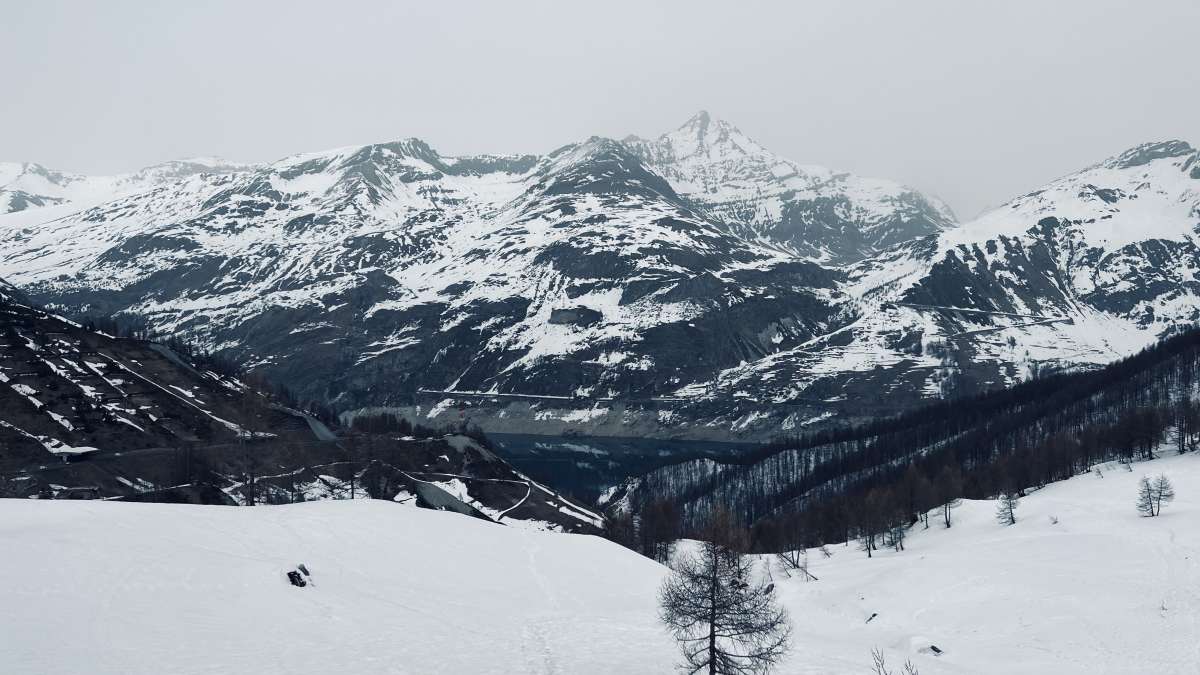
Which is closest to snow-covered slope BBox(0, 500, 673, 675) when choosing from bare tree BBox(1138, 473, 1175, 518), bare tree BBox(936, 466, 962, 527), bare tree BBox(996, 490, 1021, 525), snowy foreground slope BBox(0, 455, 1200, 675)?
snowy foreground slope BBox(0, 455, 1200, 675)

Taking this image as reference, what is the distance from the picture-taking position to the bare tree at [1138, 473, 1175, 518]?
9944 cm

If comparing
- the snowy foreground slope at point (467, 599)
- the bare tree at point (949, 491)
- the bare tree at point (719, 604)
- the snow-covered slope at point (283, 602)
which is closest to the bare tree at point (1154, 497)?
the snowy foreground slope at point (467, 599)

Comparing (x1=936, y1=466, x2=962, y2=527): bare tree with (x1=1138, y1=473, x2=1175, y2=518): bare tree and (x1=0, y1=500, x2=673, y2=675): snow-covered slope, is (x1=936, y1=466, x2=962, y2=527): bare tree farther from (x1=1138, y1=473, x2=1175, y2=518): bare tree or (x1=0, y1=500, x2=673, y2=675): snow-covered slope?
(x1=0, y1=500, x2=673, y2=675): snow-covered slope

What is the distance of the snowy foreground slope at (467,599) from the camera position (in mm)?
30750

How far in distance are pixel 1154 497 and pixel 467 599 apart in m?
→ 98.8

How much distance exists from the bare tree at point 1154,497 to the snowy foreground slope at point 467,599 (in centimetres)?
438

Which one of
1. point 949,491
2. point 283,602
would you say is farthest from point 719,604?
point 949,491

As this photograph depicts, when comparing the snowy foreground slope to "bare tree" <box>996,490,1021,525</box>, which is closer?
the snowy foreground slope

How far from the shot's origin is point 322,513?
6000 cm

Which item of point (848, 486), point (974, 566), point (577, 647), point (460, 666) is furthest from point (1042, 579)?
point (848, 486)

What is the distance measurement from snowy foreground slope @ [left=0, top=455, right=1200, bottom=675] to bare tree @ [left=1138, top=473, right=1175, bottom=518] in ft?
14.4

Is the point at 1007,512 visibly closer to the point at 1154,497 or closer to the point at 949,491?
the point at 1154,497

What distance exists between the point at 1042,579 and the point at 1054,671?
27.7m

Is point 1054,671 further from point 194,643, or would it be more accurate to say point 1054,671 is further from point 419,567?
point 194,643
